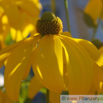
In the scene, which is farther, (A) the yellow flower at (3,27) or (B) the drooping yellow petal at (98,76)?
(A) the yellow flower at (3,27)

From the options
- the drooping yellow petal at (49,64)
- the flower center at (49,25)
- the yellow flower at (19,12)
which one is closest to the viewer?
the drooping yellow petal at (49,64)

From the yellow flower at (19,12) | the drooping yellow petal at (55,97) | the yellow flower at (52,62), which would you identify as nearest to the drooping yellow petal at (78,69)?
the yellow flower at (52,62)

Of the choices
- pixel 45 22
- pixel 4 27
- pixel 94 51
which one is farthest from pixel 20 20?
pixel 94 51

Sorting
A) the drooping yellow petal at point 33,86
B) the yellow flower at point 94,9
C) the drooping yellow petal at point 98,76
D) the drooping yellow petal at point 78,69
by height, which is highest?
the yellow flower at point 94,9

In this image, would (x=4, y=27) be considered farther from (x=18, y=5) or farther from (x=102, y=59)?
(x=102, y=59)

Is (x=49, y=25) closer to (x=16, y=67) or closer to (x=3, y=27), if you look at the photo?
(x=16, y=67)

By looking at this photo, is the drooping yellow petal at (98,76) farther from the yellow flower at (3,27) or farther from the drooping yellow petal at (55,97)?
the yellow flower at (3,27)
